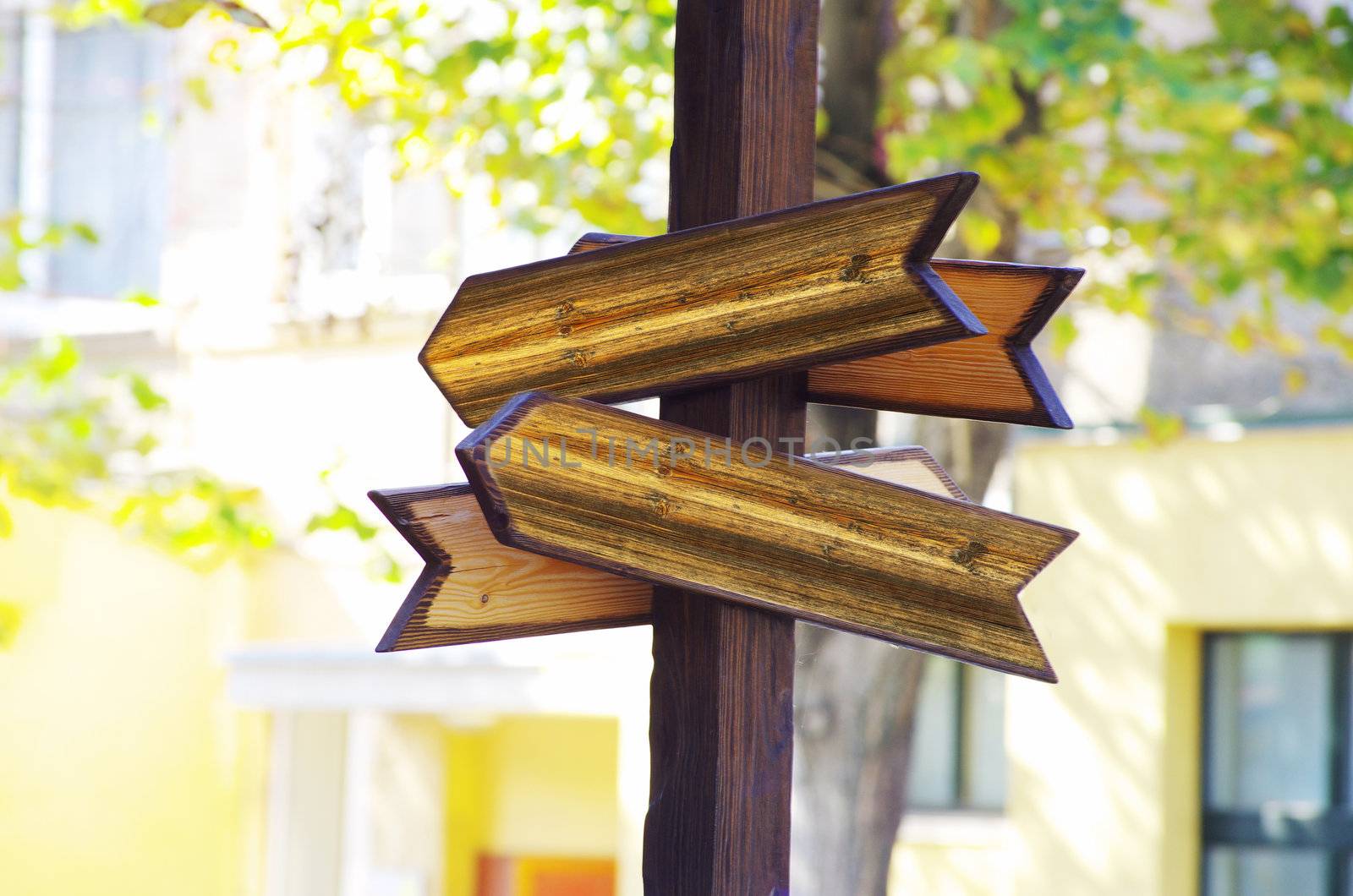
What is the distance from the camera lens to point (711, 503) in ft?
4.92

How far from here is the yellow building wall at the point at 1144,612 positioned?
6387 mm

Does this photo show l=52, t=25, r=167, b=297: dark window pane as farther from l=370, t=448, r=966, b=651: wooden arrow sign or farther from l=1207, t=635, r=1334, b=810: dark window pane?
l=370, t=448, r=966, b=651: wooden arrow sign

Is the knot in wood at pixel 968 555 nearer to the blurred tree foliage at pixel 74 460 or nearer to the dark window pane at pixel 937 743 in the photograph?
the blurred tree foliage at pixel 74 460

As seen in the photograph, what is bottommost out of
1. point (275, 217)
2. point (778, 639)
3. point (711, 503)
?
point (778, 639)

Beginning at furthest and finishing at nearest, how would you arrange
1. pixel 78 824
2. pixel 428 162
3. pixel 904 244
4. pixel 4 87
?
1. pixel 4 87
2. pixel 78 824
3. pixel 428 162
4. pixel 904 244

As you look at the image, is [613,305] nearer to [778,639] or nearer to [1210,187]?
[778,639]

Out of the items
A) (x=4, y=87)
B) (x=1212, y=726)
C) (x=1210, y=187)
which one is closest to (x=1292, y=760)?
(x=1212, y=726)

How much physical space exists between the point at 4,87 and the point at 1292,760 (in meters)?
8.80

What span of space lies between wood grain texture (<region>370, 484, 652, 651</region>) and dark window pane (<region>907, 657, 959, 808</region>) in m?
6.08

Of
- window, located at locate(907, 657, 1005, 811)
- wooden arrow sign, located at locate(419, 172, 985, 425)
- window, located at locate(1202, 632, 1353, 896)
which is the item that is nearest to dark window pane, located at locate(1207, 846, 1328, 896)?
window, located at locate(1202, 632, 1353, 896)

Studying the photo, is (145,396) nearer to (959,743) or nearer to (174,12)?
(174,12)

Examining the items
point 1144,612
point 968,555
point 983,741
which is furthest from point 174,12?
point 983,741

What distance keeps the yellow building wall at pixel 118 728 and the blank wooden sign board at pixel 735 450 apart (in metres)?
8.24

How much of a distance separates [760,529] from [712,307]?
0.71 ft
